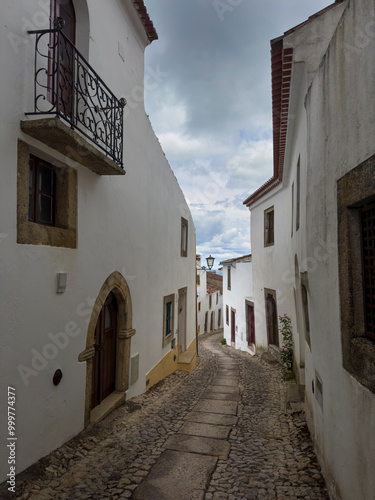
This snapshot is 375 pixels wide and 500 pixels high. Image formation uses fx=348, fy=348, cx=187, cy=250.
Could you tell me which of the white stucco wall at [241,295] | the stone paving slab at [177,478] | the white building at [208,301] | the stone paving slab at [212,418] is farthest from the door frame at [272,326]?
the white building at [208,301]

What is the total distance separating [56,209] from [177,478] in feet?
11.3

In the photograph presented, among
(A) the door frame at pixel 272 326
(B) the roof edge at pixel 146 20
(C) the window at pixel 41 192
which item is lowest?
(A) the door frame at pixel 272 326

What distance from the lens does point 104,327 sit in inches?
231

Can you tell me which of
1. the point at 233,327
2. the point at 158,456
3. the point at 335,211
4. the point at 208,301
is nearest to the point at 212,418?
the point at 158,456

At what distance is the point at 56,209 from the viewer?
4367mm

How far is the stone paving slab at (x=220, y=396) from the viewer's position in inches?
281

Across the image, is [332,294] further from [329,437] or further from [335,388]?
[329,437]

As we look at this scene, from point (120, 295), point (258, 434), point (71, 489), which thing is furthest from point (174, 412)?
point (71, 489)

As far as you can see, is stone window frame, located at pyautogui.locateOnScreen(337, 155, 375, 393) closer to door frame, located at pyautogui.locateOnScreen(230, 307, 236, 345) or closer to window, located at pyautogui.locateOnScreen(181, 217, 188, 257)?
window, located at pyautogui.locateOnScreen(181, 217, 188, 257)

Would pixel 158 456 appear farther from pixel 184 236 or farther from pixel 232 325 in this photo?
pixel 232 325

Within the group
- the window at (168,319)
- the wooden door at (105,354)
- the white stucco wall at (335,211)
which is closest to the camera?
the white stucco wall at (335,211)

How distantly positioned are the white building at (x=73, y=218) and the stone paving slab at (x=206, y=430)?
1.29m

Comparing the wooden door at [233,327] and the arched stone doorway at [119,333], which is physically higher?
the arched stone doorway at [119,333]

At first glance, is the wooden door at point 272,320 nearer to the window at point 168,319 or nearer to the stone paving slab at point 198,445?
the window at point 168,319
